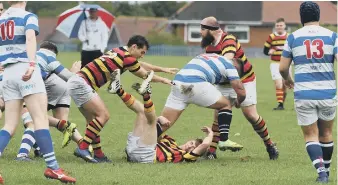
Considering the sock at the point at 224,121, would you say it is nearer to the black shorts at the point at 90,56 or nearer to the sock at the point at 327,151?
the sock at the point at 327,151

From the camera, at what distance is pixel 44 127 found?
355 inches

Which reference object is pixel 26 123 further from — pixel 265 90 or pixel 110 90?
pixel 265 90

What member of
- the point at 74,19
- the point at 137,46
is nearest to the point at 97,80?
the point at 137,46

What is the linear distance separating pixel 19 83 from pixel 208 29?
358cm

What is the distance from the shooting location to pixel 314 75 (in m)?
9.38

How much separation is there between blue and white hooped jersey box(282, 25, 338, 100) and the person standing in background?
12179 millimetres

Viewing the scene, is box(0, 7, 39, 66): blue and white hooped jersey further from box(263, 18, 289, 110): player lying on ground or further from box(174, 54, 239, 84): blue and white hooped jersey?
box(263, 18, 289, 110): player lying on ground

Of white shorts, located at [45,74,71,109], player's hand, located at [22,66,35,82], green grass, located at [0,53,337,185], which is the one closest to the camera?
player's hand, located at [22,66,35,82]

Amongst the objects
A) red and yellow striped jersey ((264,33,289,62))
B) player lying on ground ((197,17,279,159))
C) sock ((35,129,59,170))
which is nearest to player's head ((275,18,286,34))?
red and yellow striped jersey ((264,33,289,62))

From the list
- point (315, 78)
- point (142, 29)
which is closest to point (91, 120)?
point (315, 78)

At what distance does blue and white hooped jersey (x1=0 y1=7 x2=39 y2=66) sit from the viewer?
9000 millimetres

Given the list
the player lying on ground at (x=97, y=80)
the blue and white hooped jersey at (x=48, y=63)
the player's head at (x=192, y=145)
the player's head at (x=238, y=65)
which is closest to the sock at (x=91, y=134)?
the player lying on ground at (x=97, y=80)

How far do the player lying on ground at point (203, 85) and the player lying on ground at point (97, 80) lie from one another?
247 millimetres

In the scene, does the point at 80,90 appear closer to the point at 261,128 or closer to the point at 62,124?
the point at 62,124
